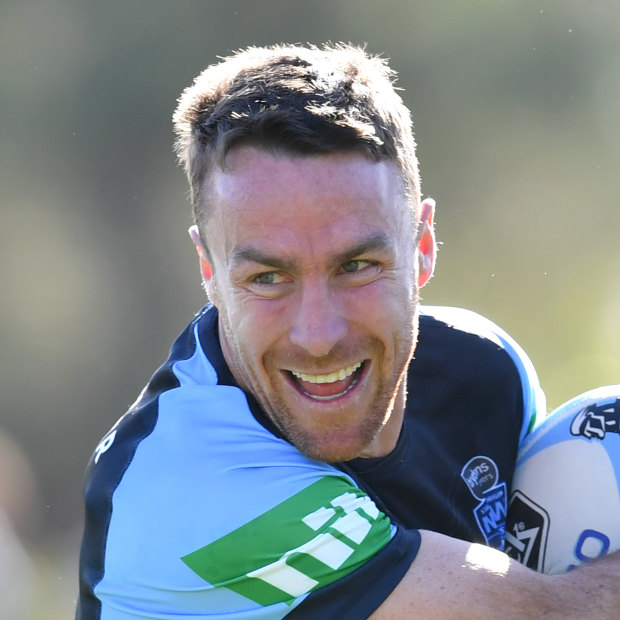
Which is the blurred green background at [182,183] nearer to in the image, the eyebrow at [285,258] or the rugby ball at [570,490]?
the rugby ball at [570,490]

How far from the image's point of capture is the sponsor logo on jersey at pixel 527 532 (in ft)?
10.1

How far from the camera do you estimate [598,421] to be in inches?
126

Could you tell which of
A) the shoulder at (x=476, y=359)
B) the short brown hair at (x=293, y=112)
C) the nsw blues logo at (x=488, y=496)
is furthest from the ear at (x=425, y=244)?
the nsw blues logo at (x=488, y=496)

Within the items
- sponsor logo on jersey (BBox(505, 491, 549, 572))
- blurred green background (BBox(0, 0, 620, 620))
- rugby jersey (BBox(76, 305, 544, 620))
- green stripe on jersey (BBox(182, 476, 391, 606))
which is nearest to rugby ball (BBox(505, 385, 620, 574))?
sponsor logo on jersey (BBox(505, 491, 549, 572))

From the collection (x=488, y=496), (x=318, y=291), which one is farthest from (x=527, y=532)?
(x=318, y=291)

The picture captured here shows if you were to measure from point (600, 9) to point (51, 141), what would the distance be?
6.22 metres

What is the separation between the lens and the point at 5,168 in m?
10.9

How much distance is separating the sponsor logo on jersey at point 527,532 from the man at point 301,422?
0.05m

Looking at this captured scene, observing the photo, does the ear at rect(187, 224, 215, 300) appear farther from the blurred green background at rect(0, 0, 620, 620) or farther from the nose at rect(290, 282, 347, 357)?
the blurred green background at rect(0, 0, 620, 620)

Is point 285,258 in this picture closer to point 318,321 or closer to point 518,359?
point 318,321

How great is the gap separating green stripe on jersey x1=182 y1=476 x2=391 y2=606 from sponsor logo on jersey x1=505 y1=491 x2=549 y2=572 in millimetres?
732

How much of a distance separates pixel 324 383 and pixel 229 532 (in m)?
0.52

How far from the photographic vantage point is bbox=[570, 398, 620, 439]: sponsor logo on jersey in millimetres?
3172

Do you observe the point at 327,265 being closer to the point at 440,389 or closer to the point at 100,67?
the point at 440,389
